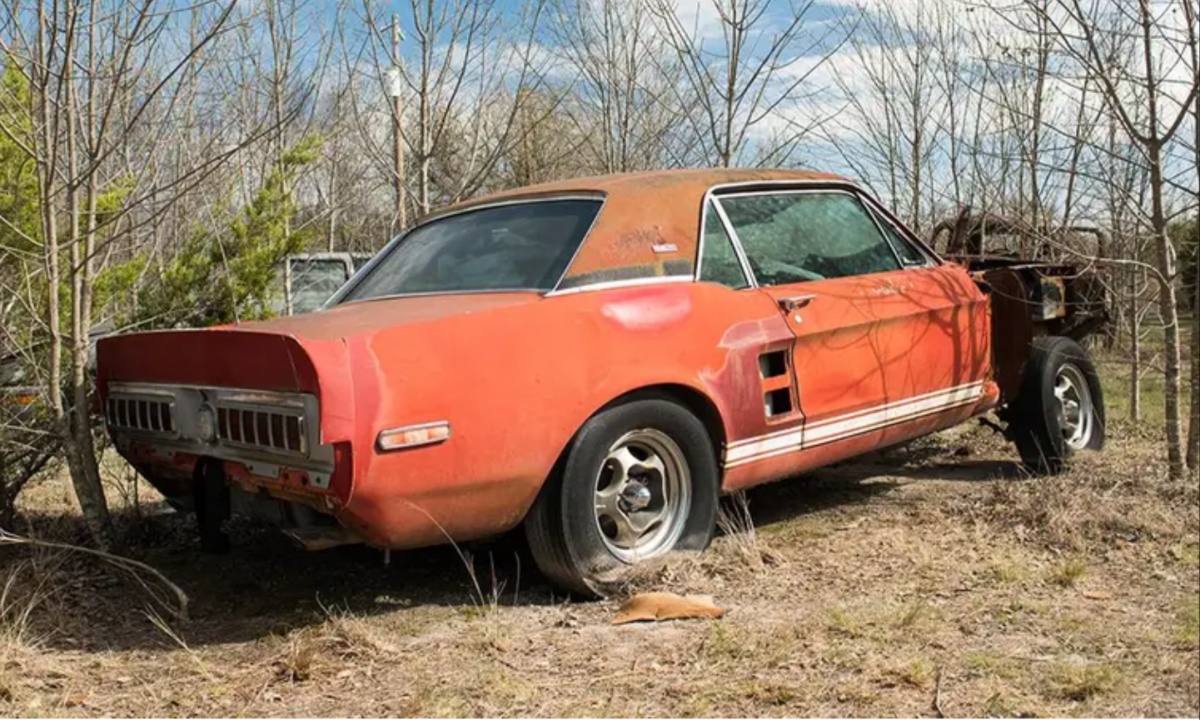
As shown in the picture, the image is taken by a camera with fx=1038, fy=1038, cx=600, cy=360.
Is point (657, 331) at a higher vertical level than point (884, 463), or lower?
higher

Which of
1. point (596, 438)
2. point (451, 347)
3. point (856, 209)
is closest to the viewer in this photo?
point (451, 347)

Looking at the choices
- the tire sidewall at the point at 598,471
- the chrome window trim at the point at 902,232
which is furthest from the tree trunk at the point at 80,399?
the chrome window trim at the point at 902,232

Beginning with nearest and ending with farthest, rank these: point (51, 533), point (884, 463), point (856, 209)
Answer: point (51, 533) < point (856, 209) < point (884, 463)

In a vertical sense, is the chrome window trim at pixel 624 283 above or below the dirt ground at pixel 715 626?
above

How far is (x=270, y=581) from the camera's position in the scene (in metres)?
4.28

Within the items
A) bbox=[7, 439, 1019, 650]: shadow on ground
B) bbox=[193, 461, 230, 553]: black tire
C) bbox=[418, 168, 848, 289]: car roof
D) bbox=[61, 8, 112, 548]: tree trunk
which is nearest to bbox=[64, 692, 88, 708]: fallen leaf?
bbox=[7, 439, 1019, 650]: shadow on ground

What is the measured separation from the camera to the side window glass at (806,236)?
14.6 ft

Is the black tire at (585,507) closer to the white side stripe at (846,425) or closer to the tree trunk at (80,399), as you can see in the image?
the white side stripe at (846,425)

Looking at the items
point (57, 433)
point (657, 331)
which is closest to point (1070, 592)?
point (657, 331)

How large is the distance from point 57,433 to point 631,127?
7.16m

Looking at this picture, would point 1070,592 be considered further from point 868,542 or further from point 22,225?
point 22,225

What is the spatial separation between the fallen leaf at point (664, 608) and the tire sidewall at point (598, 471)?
0.48 feet

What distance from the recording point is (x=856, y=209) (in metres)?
4.99

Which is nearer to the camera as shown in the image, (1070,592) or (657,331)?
(1070,592)
